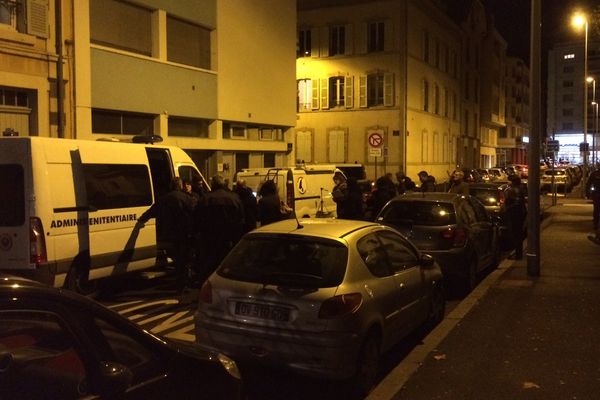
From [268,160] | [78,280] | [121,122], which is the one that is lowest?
[78,280]

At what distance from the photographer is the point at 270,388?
5.86 meters

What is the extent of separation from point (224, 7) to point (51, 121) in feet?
29.6

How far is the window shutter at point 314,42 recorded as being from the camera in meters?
42.1

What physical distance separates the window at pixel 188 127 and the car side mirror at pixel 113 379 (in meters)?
18.5

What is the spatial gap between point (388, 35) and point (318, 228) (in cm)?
3591

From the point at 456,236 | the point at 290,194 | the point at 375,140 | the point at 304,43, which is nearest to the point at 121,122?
the point at 290,194

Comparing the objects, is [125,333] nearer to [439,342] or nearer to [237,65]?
[439,342]

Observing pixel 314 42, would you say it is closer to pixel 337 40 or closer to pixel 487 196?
pixel 337 40

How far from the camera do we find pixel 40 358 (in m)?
2.68

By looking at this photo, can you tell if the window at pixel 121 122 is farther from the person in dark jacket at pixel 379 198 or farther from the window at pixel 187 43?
the person in dark jacket at pixel 379 198

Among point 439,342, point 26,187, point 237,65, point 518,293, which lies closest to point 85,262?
point 26,187

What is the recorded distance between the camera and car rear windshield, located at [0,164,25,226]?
26.4ft

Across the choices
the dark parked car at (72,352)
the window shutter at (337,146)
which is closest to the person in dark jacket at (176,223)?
the dark parked car at (72,352)

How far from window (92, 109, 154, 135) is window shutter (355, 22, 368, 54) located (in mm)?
23751
